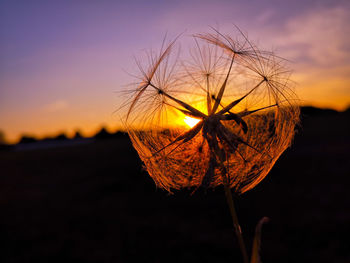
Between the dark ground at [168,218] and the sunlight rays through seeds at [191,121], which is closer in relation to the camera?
the sunlight rays through seeds at [191,121]

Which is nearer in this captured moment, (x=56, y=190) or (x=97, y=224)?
(x=97, y=224)

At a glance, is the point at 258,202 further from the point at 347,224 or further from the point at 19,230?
the point at 19,230

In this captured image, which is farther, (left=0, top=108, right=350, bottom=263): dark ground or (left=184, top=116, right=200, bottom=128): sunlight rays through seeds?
(left=0, top=108, right=350, bottom=263): dark ground

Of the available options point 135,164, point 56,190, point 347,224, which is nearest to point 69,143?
point 135,164

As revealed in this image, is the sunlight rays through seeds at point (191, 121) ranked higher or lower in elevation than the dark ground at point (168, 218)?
higher

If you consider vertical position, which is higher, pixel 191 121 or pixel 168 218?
pixel 191 121

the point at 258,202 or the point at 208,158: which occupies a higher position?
the point at 208,158

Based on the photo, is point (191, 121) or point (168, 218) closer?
point (191, 121)

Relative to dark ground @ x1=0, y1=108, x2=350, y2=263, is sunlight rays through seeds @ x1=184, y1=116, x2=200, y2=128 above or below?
above
